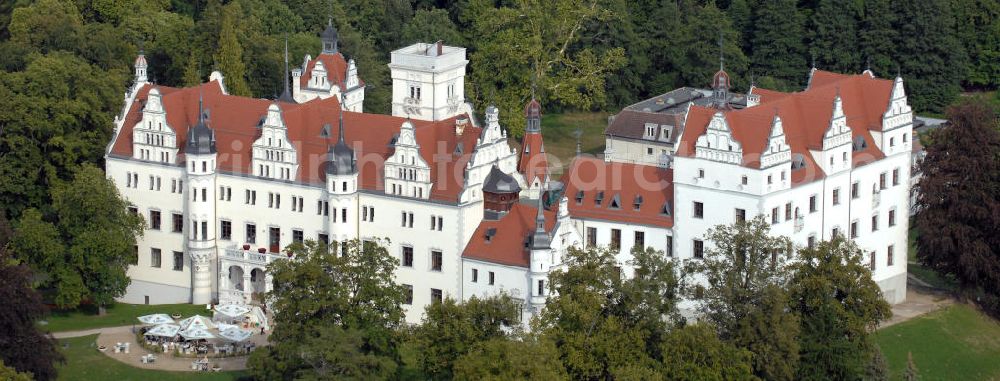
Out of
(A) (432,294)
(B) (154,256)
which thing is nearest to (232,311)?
(B) (154,256)

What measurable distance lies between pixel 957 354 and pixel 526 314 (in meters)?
24.4

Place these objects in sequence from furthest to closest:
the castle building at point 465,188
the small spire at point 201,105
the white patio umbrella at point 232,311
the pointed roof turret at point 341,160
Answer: the small spire at point 201,105 → the white patio umbrella at point 232,311 → the pointed roof turret at point 341,160 → the castle building at point 465,188

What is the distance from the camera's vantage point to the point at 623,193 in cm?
13200

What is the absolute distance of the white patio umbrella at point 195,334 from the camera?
427 ft

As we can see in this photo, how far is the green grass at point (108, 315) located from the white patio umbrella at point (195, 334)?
5443 mm

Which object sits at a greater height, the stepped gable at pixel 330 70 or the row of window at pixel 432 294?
the stepped gable at pixel 330 70

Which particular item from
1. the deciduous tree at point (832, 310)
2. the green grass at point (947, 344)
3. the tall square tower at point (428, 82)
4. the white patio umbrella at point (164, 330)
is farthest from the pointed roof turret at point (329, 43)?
the deciduous tree at point (832, 310)

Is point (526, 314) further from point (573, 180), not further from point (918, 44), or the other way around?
point (918, 44)

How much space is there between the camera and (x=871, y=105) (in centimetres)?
13838

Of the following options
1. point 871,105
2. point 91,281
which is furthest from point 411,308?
point 871,105

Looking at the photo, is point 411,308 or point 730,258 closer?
point 730,258

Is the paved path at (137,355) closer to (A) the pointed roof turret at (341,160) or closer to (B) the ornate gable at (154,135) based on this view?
(A) the pointed roof turret at (341,160)

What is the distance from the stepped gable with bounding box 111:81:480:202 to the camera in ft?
436

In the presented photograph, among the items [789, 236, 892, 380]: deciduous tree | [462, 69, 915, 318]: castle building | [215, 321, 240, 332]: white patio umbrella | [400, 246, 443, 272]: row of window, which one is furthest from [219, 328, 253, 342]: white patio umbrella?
[789, 236, 892, 380]: deciduous tree
